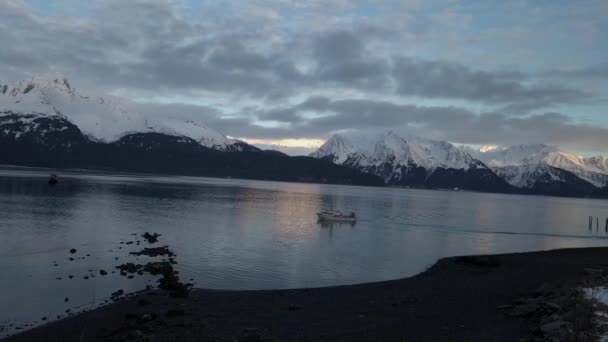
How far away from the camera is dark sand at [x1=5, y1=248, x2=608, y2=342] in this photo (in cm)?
1930

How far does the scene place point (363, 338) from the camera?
1875 centimetres

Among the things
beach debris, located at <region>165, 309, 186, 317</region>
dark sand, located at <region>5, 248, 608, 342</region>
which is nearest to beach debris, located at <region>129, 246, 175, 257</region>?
dark sand, located at <region>5, 248, 608, 342</region>

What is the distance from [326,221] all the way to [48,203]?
136ft

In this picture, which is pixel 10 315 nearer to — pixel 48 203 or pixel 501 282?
pixel 501 282

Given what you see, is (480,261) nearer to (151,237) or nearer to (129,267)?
(129,267)

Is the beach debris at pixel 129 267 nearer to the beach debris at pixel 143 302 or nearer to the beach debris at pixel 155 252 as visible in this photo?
the beach debris at pixel 155 252

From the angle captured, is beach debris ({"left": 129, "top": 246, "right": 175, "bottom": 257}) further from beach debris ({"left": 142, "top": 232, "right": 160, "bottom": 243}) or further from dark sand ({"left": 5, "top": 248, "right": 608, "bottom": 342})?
dark sand ({"left": 5, "top": 248, "right": 608, "bottom": 342})

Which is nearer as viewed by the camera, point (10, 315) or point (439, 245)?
point (10, 315)

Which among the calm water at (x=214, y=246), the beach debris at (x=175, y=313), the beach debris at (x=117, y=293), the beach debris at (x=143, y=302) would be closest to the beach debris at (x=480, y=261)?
the calm water at (x=214, y=246)

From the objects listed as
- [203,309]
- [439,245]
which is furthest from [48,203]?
[203,309]

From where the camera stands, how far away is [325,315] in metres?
23.1

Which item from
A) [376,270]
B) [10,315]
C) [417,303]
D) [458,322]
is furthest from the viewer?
[376,270]

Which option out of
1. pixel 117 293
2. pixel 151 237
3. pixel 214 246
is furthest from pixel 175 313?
pixel 151 237

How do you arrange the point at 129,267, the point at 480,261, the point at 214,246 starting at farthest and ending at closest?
the point at 214,246
the point at 480,261
the point at 129,267
